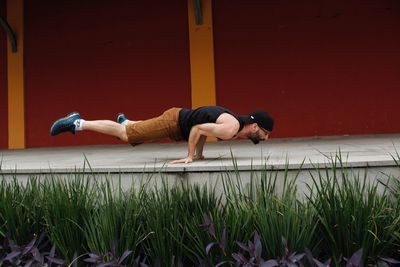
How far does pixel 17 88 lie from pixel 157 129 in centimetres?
520

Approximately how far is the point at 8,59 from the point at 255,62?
4899 mm

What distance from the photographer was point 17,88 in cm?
799

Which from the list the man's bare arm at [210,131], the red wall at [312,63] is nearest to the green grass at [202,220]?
the man's bare arm at [210,131]

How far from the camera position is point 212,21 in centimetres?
727

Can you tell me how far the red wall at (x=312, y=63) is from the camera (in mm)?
6855

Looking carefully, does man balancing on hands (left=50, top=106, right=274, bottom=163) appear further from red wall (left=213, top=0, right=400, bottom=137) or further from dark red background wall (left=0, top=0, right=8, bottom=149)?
dark red background wall (left=0, top=0, right=8, bottom=149)

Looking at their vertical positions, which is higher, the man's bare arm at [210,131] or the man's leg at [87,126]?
the man's leg at [87,126]

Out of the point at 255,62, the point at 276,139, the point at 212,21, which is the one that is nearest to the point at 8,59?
the point at 212,21

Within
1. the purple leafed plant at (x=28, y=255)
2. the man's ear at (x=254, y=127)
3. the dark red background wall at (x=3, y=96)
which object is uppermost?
the dark red background wall at (x=3, y=96)

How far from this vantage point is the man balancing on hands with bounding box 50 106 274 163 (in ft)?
11.8

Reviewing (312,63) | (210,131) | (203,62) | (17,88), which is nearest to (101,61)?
(17,88)

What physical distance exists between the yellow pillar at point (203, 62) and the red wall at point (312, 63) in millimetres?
122

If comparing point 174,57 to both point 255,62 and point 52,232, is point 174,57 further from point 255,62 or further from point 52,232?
point 52,232

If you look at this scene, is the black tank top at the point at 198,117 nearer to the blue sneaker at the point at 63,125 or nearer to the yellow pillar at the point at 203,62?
the blue sneaker at the point at 63,125
